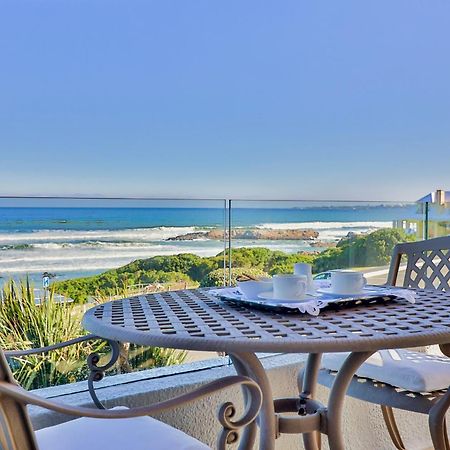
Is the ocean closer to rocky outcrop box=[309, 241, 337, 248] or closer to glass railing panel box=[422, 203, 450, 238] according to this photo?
rocky outcrop box=[309, 241, 337, 248]

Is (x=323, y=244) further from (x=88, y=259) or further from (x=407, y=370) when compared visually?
(x=88, y=259)

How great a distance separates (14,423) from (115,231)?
51.4 inches

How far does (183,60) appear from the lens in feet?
27.4

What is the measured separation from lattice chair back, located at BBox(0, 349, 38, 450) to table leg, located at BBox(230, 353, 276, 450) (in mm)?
557

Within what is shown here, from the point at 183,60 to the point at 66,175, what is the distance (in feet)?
9.77

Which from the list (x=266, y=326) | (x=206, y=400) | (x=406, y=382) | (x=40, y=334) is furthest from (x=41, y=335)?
(x=406, y=382)

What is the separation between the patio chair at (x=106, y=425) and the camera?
104cm

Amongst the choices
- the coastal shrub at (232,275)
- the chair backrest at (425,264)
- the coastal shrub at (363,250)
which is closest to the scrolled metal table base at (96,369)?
the coastal shrub at (232,275)

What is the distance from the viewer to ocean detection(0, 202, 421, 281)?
209cm

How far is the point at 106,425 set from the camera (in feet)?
4.65

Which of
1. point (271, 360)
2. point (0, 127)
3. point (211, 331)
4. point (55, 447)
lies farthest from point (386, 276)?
point (0, 127)

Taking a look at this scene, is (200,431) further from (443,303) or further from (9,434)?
(9,434)

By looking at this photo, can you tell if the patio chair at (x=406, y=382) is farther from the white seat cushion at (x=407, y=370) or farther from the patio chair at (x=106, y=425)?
the patio chair at (x=106, y=425)

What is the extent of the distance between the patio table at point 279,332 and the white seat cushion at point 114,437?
26 cm
